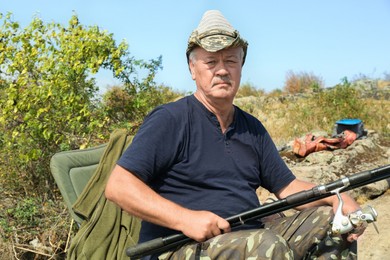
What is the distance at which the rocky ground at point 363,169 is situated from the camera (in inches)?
211

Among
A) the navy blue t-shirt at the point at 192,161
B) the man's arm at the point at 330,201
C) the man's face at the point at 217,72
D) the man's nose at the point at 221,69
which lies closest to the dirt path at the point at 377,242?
the man's arm at the point at 330,201

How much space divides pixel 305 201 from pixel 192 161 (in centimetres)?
62

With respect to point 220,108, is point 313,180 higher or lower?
lower

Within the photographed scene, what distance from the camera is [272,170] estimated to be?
3533 mm

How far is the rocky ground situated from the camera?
5363mm

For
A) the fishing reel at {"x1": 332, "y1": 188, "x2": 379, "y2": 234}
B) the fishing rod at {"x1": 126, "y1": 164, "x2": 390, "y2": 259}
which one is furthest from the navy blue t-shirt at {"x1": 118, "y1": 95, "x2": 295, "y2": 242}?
the fishing reel at {"x1": 332, "y1": 188, "x2": 379, "y2": 234}

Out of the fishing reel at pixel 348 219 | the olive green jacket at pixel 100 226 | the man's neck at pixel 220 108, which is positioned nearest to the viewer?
the fishing reel at pixel 348 219

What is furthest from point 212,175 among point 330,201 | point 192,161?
point 330,201

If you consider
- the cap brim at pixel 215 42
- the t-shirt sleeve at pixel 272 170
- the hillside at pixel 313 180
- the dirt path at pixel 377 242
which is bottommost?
the dirt path at pixel 377 242

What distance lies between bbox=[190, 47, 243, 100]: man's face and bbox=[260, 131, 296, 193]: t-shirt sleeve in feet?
1.44

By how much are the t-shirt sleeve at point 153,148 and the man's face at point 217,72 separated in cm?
33

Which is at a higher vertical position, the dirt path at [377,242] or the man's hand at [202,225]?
the man's hand at [202,225]

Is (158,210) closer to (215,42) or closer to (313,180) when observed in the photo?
(215,42)

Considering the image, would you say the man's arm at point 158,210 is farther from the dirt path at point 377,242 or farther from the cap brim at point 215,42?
the dirt path at point 377,242
